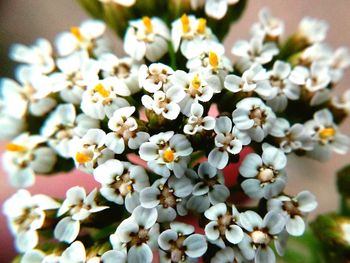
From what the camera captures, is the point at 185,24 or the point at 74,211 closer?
the point at 74,211

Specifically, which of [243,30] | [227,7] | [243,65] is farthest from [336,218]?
[243,30]

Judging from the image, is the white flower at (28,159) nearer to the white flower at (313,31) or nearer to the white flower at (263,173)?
Answer: the white flower at (263,173)

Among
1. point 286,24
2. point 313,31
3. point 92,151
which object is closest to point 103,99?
point 92,151

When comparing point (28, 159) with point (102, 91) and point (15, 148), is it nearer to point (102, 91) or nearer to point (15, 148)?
point (15, 148)

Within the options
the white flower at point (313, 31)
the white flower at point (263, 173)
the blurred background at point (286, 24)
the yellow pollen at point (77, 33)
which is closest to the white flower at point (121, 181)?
the white flower at point (263, 173)

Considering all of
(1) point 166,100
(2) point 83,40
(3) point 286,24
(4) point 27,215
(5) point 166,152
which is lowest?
(4) point 27,215

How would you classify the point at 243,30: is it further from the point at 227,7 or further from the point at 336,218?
the point at 336,218
